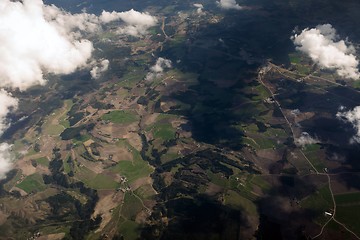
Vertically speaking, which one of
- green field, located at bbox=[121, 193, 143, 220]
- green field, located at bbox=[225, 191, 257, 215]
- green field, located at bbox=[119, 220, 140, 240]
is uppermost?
green field, located at bbox=[225, 191, 257, 215]

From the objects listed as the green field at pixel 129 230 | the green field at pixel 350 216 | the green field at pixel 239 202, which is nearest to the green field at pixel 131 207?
the green field at pixel 129 230

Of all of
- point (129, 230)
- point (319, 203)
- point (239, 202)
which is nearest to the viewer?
point (319, 203)

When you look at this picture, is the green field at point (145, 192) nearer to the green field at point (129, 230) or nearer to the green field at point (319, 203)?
the green field at point (129, 230)

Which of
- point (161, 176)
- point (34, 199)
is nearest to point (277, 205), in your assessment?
point (161, 176)

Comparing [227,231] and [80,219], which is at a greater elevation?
[227,231]

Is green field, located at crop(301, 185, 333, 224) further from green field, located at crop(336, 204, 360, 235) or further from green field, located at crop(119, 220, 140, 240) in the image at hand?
green field, located at crop(119, 220, 140, 240)

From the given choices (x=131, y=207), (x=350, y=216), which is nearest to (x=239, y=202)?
(x=350, y=216)

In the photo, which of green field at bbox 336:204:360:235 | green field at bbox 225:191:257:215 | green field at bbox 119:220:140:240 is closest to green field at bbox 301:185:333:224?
green field at bbox 336:204:360:235

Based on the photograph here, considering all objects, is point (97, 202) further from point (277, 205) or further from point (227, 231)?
point (277, 205)

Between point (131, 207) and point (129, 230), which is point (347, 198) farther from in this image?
point (131, 207)

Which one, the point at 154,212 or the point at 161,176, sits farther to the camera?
the point at 161,176

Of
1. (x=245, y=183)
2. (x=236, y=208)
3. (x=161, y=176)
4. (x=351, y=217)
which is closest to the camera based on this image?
(x=351, y=217)
